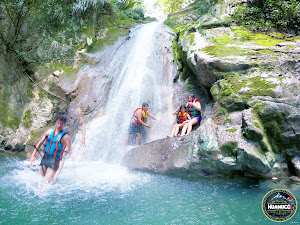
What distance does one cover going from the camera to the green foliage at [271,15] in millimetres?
7668

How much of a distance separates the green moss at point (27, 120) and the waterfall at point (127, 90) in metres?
2.64

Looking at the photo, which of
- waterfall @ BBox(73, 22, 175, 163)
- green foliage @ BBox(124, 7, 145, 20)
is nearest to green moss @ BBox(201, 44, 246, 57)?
waterfall @ BBox(73, 22, 175, 163)

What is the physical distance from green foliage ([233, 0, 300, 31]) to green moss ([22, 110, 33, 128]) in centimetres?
929

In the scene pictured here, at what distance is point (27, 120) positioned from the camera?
31.2 ft

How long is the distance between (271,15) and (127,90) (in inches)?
237

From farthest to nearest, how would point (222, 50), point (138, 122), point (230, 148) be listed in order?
1. point (138, 122)
2. point (222, 50)
3. point (230, 148)

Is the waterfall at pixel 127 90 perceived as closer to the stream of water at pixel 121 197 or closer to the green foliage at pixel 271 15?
the stream of water at pixel 121 197

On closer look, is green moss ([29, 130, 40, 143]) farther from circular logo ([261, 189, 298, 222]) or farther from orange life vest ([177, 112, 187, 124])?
circular logo ([261, 189, 298, 222])

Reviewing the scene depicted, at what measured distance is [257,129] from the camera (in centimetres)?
448

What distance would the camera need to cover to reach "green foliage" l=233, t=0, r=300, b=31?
767 centimetres

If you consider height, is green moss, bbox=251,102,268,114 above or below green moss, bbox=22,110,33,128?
below

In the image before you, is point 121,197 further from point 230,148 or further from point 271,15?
point 271,15

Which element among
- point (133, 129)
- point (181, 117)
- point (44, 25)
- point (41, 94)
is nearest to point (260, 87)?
point (181, 117)

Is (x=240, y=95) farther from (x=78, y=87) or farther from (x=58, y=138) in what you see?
(x=78, y=87)
